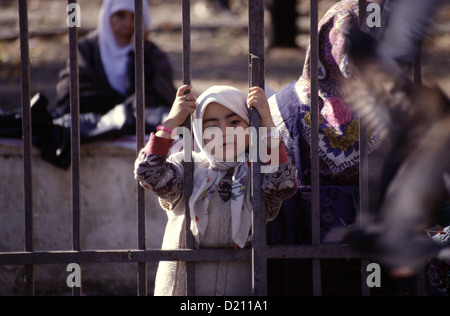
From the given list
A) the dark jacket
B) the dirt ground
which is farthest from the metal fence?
the dirt ground

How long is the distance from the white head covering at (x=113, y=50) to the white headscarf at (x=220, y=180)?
2.84m

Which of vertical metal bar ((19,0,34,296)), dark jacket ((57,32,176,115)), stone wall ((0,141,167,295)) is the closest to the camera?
vertical metal bar ((19,0,34,296))

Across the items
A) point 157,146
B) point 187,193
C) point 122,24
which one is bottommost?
point 187,193

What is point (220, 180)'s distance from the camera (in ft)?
8.13

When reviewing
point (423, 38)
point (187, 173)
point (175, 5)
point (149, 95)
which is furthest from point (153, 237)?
point (175, 5)

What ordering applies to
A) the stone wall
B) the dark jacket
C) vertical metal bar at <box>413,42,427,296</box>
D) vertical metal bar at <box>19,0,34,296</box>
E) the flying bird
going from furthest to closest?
the dark jacket
the stone wall
vertical metal bar at <box>19,0,34,296</box>
vertical metal bar at <box>413,42,427,296</box>
the flying bird

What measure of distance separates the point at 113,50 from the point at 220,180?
3152mm

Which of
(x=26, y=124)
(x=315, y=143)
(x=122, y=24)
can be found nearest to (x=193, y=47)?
(x=122, y=24)

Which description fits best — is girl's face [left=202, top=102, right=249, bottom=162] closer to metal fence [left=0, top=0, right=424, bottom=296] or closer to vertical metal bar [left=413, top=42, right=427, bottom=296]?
metal fence [left=0, top=0, right=424, bottom=296]

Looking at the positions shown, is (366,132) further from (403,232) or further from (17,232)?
(17,232)

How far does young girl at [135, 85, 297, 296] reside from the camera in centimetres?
235

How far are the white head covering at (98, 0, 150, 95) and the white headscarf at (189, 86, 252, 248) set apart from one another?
9.32ft

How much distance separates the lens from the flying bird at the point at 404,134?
2113mm

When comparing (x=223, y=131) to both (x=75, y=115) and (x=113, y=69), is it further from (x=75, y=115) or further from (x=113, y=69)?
(x=113, y=69)
